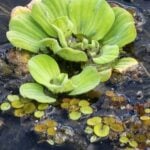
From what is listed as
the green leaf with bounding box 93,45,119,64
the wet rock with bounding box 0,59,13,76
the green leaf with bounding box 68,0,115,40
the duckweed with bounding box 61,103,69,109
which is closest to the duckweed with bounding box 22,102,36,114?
the duckweed with bounding box 61,103,69,109

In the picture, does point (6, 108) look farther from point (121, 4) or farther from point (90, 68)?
point (121, 4)

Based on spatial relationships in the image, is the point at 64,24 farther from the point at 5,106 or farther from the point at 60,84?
the point at 5,106

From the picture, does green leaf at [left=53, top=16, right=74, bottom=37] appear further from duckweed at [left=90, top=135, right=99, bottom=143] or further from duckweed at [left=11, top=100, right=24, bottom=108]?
duckweed at [left=90, top=135, right=99, bottom=143]

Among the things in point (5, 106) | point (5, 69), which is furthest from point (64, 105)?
point (5, 69)

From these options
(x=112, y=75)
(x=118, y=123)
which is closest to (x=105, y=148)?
(x=118, y=123)

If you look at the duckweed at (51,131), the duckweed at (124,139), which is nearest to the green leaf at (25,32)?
the duckweed at (51,131)

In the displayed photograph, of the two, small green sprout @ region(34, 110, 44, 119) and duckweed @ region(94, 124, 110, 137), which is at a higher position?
small green sprout @ region(34, 110, 44, 119)
